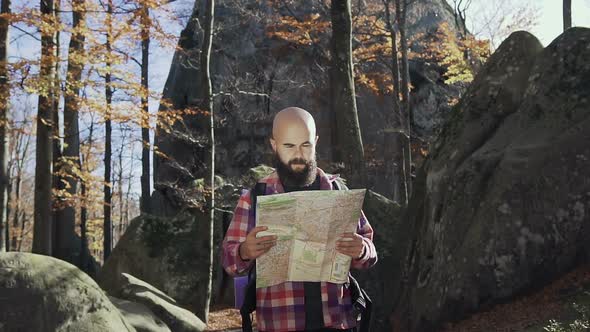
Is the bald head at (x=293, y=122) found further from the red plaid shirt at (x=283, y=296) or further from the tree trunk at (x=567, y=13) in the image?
the tree trunk at (x=567, y=13)

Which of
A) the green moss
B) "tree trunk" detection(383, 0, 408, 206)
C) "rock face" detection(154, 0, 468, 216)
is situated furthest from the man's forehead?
"rock face" detection(154, 0, 468, 216)

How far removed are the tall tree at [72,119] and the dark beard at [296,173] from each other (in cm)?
876

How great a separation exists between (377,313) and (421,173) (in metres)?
2.28

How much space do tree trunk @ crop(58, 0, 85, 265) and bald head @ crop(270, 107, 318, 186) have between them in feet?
28.8

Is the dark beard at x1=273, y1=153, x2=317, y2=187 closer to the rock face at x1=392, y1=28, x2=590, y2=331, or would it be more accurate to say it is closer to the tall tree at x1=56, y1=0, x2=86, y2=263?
the rock face at x1=392, y1=28, x2=590, y2=331

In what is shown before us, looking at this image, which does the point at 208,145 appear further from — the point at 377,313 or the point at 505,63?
the point at 505,63

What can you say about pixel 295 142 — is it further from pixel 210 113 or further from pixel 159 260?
pixel 159 260

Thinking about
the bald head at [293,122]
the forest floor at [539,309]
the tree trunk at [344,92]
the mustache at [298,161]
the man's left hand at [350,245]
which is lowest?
the forest floor at [539,309]

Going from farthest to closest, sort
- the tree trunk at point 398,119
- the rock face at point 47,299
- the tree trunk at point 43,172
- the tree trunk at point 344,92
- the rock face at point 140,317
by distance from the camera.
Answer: the tree trunk at point 398,119
the tree trunk at point 43,172
the tree trunk at point 344,92
the rock face at point 140,317
the rock face at point 47,299

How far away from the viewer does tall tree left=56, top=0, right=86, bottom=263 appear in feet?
34.7

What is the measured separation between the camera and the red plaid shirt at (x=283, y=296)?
2.49m

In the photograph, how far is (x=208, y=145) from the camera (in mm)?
10742

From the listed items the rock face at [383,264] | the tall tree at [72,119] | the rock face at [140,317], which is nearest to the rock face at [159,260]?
the tall tree at [72,119]

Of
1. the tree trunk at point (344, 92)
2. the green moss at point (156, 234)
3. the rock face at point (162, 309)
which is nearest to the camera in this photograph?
the rock face at point (162, 309)
